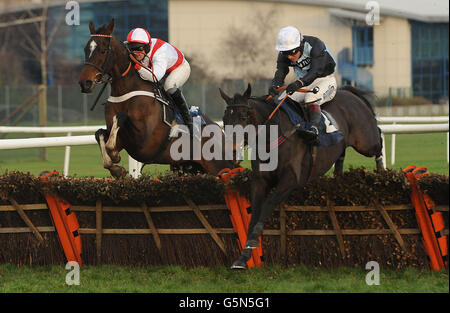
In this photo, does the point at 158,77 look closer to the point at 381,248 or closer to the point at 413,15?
the point at 381,248

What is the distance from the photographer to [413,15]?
109ft

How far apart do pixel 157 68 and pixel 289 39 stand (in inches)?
44.8

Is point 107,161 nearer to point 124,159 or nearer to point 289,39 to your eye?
point 289,39

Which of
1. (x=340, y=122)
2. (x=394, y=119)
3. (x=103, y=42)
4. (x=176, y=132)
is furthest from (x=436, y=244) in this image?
(x=394, y=119)

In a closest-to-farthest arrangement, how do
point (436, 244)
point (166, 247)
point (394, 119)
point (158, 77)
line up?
point (436, 244) → point (166, 247) → point (158, 77) → point (394, 119)

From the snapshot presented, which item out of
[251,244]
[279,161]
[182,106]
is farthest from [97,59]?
[251,244]

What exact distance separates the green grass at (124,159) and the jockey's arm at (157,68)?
374 cm

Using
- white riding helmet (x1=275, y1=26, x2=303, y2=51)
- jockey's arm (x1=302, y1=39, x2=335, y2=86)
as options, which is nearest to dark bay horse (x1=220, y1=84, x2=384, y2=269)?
jockey's arm (x1=302, y1=39, x2=335, y2=86)

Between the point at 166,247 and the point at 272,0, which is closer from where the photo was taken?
the point at 166,247

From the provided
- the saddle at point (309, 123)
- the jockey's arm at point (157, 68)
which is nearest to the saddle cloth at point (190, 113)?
the jockey's arm at point (157, 68)

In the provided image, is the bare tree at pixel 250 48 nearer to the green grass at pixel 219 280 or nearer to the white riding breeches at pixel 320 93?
the white riding breeches at pixel 320 93

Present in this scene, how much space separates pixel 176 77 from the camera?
6219 mm

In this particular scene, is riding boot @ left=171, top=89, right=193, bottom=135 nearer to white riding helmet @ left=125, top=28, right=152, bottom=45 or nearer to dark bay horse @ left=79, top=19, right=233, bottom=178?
dark bay horse @ left=79, top=19, right=233, bottom=178

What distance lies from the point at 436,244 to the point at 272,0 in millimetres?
29465
